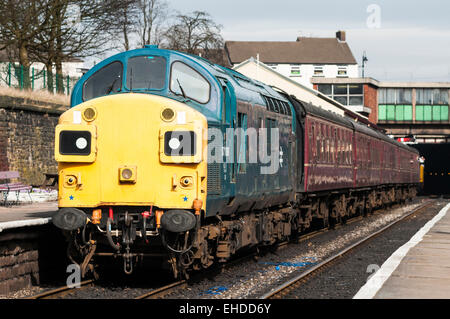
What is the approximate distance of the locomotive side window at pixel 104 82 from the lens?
11.7m

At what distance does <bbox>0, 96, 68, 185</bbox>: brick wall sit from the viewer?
2598 cm

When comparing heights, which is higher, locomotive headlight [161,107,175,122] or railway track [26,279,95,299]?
locomotive headlight [161,107,175,122]

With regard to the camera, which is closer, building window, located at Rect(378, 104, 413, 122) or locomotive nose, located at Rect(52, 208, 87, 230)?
locomotive nose, located at Rect(52, 208, 87, 230)

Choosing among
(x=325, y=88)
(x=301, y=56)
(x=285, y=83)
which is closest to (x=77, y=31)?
(x=285, y=83)

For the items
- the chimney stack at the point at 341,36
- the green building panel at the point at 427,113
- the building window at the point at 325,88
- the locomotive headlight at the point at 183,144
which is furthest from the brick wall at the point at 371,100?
the locomotive headlight at the point at 183,144

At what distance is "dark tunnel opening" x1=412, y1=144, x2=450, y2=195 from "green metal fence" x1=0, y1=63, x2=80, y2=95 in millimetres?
48221

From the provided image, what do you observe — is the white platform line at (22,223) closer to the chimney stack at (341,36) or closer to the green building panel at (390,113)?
the green building panel at (390,113)

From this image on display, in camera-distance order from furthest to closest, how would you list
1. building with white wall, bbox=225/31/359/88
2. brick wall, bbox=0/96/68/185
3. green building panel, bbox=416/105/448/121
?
building with white wall, bbox=225/31/359/88, green building panel, bbox=416/105/448/121, brick wall, bbox=0/96/68/185

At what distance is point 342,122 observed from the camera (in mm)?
25031

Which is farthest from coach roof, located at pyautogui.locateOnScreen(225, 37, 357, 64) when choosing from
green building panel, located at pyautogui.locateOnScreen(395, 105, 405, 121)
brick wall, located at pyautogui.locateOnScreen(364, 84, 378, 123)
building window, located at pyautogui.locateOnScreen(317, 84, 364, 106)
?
green building panel, located at pyautogui.locateOnScreen(395, 105, 405, 121)

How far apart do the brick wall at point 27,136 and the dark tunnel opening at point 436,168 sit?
2055 inches

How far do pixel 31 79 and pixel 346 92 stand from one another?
4600 cm

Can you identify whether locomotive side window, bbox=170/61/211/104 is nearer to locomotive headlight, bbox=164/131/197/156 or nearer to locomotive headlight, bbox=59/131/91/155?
locomotive headlight, bbox=164/131/197/156
